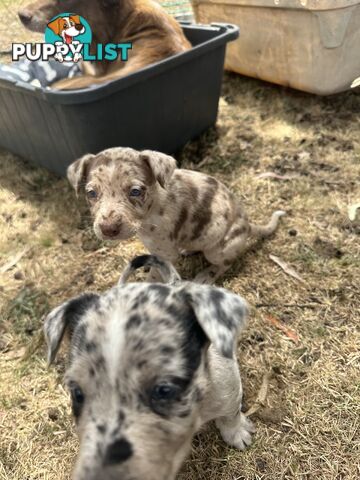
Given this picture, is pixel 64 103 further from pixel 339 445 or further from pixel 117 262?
pixel 339 445

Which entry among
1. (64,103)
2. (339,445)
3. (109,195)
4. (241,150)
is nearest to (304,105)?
(241,150)

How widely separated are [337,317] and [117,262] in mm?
2310

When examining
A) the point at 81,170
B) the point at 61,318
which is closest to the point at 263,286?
the point at 81,170

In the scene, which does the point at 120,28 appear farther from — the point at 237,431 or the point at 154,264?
the point at 237,431

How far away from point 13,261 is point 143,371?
3.35 meters

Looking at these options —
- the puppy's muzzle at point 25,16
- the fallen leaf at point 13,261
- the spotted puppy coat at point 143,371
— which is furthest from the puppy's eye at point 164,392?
the puppy's muzzle at point 25,16

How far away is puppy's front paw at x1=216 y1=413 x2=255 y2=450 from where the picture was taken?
294 centimetres

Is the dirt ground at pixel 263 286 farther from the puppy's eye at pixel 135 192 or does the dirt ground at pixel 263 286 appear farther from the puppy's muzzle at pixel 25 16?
the puppy's muzzle at pixel 25 16

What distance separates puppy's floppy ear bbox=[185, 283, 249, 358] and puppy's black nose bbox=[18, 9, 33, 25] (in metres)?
4.66

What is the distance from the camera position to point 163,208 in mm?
3758

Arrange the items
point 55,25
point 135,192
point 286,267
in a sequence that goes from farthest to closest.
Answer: point 55,25 < point 286,267 < point 135,192

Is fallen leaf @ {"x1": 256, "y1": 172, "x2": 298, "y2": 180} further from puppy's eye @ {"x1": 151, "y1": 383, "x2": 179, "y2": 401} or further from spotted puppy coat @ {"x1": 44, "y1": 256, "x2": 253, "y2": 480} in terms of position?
puppy's eye @ {"x1": 151, "y1": 383, "x2": 179, "y2": 401}

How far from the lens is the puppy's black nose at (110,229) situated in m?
3.28

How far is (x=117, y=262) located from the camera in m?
4.59
